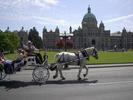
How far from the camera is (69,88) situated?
16172 mm

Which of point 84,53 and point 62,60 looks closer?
point 62,60

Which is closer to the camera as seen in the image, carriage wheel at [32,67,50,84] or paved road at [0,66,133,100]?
paved road at [0,66,133,100]

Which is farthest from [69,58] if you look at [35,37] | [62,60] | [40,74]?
[35,37]

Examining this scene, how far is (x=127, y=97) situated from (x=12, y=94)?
16.2ft

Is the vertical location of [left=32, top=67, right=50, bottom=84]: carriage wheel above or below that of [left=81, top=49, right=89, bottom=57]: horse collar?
below

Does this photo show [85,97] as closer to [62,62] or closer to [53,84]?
[53,84]

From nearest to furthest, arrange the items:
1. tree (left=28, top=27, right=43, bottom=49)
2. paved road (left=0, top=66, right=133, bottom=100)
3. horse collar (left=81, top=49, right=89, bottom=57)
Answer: paved road (left=0, top=66, right=133, bottom=100), horse collar (left=81, top=49, right=89, bottom=57), tree (left=28, top=27, right=43, bottom=49)

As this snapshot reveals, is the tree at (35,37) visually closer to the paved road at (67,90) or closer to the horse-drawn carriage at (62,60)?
the horse-drawn carriage at (62,60)

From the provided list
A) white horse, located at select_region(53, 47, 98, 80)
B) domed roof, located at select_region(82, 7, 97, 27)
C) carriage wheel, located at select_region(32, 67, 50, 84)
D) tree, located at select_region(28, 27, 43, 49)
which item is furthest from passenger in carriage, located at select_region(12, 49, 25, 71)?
domed roof, located at select_region(82, 7, 97, 27)

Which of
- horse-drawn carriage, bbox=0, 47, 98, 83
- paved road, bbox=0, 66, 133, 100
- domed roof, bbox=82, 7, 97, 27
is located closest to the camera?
paved road, bbox=0, 66, 133, 100

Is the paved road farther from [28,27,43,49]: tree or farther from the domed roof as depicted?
the domed roof

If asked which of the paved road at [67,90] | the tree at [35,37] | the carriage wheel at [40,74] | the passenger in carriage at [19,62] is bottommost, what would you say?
the paved road at [67,90]

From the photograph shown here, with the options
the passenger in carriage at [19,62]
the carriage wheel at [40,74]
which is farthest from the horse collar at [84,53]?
the passenger in carriage at [19,62]

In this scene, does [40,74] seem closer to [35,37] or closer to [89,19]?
[35,37]
